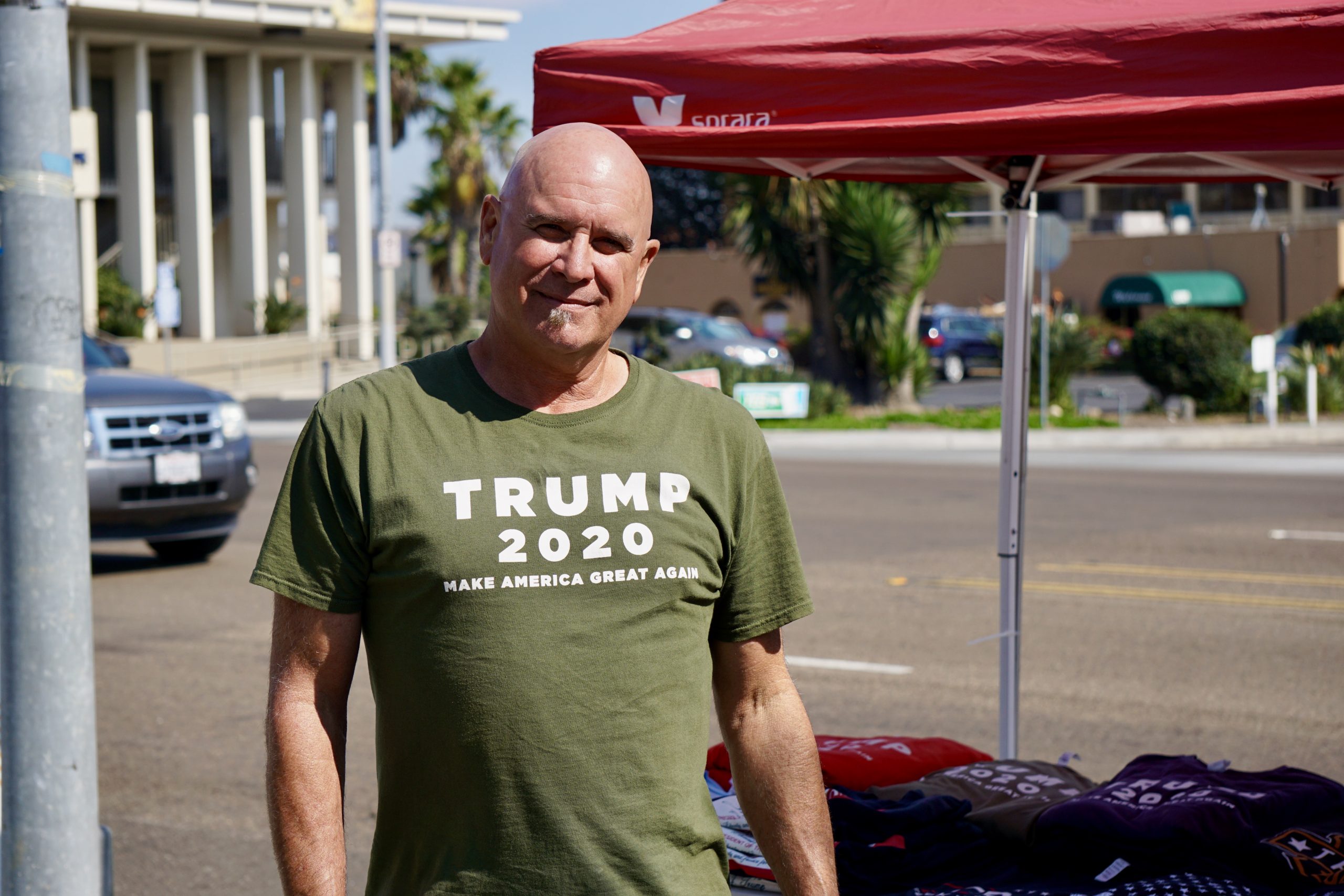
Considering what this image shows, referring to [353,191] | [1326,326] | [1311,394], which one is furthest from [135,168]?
[1326,326]

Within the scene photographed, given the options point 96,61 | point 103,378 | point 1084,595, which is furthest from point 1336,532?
point 96,61

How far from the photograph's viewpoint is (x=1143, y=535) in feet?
39.4

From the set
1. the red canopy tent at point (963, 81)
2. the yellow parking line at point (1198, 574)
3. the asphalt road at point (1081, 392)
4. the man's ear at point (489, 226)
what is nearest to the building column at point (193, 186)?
the asphalt road at point (1081, 392)

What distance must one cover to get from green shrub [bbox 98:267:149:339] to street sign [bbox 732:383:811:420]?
30.2 metres

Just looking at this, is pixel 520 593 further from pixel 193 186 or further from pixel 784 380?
pixel 193 186

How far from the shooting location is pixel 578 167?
2.27 m

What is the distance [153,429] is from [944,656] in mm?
5376

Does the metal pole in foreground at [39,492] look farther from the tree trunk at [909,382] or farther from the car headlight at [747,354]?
the car headlight at [747,354]

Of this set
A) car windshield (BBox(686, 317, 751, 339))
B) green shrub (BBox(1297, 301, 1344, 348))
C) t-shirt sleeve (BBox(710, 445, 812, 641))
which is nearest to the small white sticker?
t-shirt sleeve (BBox(710, 445, 812, 641))

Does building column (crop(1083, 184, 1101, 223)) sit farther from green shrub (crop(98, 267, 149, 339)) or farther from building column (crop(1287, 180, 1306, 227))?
green shrub (crop(98, 267, 149, 339))

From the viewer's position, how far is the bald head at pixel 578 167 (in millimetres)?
2268

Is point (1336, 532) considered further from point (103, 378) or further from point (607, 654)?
point (607, 654)

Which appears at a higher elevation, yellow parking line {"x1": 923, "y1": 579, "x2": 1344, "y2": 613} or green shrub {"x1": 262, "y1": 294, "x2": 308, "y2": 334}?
green shrub {"x1": 262, "y1": 294, "x2": 308, "y2": 334}

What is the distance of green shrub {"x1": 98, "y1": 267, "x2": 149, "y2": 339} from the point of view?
33188 millimetres
